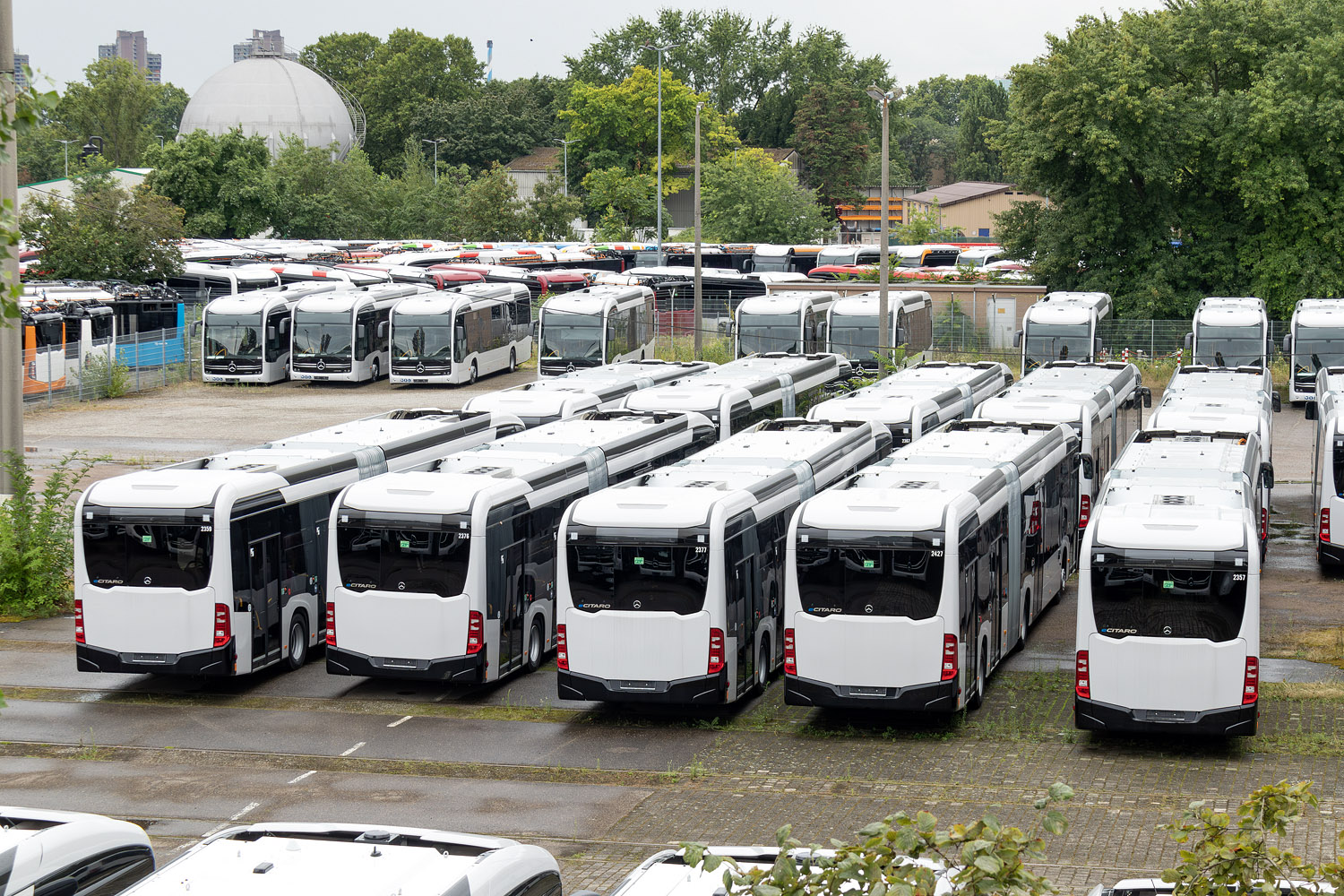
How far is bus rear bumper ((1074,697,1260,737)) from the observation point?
1518cm

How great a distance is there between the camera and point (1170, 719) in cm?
1527

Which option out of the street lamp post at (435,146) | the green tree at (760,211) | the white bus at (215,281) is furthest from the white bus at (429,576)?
the street lamp post at (435,146)

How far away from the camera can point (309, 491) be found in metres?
19.4

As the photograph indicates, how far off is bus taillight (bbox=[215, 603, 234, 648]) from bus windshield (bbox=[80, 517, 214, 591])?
0.31 metres

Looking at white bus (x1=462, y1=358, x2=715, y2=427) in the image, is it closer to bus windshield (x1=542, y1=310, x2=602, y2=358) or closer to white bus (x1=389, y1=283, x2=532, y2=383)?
bus windshield (x1=542, y1=310, x2=602, y2=358)

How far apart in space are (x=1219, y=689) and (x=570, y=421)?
10767 millimetres

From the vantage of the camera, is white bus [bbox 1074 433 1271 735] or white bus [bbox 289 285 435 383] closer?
white bus [bbox 1074 433 1271 735]

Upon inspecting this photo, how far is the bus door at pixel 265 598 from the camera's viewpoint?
18172mm

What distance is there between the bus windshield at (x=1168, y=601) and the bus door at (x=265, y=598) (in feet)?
29.4

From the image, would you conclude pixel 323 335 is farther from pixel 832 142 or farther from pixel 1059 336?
pixel 832 142

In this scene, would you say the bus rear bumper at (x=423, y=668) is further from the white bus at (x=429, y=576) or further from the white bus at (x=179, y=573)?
the white bus at (x=179, y=573)

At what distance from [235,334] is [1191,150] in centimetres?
2905

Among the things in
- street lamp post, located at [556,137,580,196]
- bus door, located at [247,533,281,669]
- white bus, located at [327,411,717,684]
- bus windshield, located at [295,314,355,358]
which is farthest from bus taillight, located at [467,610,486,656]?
street lamp post, located at [556,137,580,196]

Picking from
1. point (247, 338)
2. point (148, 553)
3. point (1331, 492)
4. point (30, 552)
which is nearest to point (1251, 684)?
point (1331, 492)
